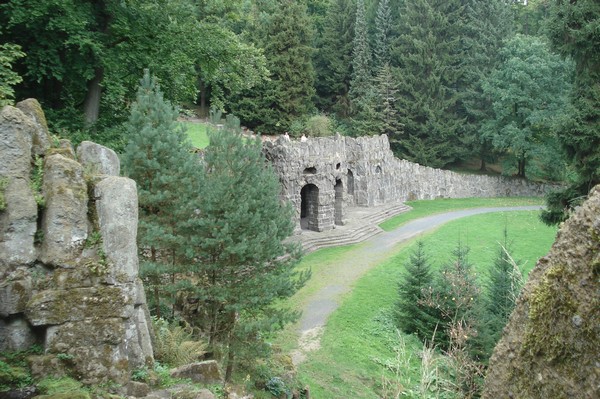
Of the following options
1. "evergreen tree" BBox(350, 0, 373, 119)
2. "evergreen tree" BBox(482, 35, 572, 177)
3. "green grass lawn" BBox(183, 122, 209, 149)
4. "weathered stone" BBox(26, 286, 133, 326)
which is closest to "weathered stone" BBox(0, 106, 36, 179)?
"weathered stone" BBox(26, 286, 133, 326)

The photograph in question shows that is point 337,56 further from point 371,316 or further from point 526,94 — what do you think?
point 371,316

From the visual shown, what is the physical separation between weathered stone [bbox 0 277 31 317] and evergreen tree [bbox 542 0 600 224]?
660 inches

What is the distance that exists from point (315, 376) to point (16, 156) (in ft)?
35.7

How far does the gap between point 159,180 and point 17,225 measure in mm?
5844

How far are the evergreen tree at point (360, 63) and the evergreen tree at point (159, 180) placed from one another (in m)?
42.8

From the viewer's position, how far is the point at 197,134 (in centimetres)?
4231

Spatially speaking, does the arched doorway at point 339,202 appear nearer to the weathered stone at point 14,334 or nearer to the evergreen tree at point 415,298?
the evergreen tree at point 415,298

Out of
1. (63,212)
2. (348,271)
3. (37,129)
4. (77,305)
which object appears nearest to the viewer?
(77,305)

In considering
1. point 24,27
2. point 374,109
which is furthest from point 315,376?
point 374,109

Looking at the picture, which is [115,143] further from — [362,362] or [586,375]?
[586,375]

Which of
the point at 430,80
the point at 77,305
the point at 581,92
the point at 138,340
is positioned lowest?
the point at 138,340

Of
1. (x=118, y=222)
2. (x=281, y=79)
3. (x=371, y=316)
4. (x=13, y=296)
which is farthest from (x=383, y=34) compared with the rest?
(x=13, y=296)

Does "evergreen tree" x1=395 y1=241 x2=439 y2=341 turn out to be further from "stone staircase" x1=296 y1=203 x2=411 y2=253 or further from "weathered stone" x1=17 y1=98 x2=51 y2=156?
"weathered stone" x1=17 y1=98 x2=51 y2=156

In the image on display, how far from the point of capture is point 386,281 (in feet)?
78.1
